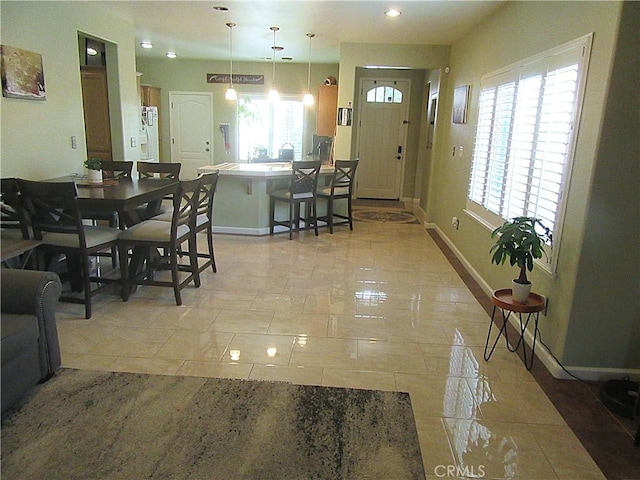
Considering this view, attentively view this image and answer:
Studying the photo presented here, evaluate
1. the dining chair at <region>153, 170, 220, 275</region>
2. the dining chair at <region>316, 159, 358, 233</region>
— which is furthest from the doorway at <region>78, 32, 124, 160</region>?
the dining chair at <region>316, 159, 358, 233</region>

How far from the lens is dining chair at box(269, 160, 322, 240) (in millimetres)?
5449

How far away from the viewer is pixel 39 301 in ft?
7.49

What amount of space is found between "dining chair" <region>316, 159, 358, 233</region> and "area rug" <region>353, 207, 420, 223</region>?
0.90 m

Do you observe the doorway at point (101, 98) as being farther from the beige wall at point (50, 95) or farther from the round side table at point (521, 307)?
the round side table at point (521, 307)

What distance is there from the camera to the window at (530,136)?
2.68 meters

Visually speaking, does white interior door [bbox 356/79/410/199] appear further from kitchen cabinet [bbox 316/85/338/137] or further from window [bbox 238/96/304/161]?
window [bbox 238/96/304/161]

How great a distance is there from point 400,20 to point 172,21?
2.66 meters

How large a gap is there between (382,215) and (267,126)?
3.47 metres

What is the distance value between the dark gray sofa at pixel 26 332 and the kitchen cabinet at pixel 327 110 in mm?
6284

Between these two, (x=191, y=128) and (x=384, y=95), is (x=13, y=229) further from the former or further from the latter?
(x=384, y=95)

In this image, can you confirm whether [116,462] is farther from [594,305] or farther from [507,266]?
[507,266]

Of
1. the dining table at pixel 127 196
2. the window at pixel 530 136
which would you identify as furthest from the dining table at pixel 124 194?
the window at pixel 530 136

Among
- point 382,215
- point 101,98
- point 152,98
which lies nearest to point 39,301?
point 101,98

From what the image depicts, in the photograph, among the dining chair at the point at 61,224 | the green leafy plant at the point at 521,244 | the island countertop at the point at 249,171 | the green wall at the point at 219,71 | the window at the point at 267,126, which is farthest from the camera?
the window at the point at 267,126
